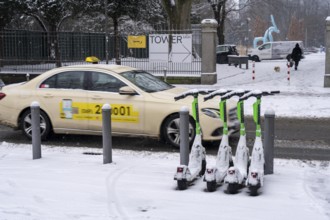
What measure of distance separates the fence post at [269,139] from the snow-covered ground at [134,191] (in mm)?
159

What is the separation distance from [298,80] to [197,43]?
17.6 feet

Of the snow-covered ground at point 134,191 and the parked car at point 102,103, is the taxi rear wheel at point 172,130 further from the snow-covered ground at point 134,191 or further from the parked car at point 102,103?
the snow-covered ground at point 134,191

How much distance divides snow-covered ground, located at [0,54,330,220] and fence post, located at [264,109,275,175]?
0.16m

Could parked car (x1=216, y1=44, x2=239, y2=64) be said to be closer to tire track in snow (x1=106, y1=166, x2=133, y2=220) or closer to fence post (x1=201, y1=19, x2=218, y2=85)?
fence post (x1=201, y1=19, x2=218, y2=85)

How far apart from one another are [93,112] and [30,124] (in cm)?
144

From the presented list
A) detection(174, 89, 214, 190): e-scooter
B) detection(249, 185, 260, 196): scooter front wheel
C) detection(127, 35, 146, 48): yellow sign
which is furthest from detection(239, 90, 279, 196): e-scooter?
detection(127, 35, 146, 48): yellow sign

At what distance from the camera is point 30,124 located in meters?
9.30

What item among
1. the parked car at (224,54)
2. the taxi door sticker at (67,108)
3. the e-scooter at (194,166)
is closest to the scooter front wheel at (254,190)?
the e-scooter at (194,166)

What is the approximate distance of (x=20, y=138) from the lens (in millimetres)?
9797

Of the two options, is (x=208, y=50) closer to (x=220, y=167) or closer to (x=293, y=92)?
(x=293, y=92)

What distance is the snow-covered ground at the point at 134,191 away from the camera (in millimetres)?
4902

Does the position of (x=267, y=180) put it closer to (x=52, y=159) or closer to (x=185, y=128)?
(x=185, y=128)

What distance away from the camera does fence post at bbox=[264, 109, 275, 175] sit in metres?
6.24

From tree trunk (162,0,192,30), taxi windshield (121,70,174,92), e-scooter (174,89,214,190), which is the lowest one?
e-scooter (174,89,214,190)
